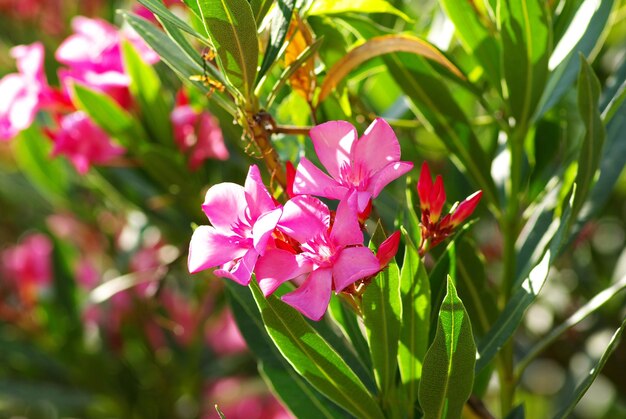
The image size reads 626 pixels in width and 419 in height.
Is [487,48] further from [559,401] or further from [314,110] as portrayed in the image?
[559,401]

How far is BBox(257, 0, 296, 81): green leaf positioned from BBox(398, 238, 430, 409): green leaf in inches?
8.3

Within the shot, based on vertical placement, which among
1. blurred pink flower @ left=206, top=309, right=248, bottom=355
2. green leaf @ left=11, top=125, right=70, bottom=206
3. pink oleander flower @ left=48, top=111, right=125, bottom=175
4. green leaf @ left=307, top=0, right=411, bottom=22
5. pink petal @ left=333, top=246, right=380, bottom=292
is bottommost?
blurred pink flower @ left=206, top=309, right=248, bottom=355

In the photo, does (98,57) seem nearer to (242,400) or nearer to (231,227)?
(231,227)

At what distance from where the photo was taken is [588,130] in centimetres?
82

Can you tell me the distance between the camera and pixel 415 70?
3.29 ft

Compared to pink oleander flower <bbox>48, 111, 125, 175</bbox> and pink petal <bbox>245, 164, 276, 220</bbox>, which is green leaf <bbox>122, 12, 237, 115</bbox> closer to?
pink petal <bbox>245, 164, 276, 220</bbox>

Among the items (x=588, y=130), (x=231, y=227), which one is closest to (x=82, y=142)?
(x=231, y=227)

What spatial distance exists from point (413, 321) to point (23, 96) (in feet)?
2.49

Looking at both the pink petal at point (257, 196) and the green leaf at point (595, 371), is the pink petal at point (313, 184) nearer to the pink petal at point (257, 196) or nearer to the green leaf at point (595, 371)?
the pink petal at point (257, 196)

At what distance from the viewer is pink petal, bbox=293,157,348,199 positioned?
693mm

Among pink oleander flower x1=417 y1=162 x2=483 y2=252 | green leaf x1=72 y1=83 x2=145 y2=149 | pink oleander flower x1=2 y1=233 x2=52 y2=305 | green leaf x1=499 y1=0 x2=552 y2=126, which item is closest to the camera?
pink oleander flower x1=417 y1=162 x2=483 y2=252

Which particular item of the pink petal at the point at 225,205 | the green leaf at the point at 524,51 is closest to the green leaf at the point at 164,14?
the pink petal at the point at 225,205

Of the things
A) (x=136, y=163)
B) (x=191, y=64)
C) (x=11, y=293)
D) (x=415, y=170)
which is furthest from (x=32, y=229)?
(x=191, y=64)

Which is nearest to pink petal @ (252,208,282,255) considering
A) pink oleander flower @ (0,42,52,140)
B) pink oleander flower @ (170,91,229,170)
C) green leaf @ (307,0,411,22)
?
green leaf @ (307,0,411,22)
